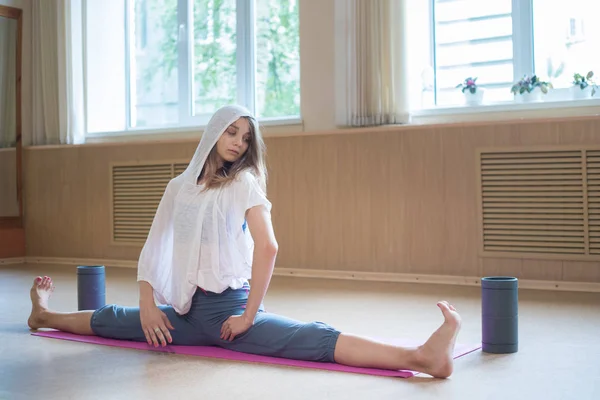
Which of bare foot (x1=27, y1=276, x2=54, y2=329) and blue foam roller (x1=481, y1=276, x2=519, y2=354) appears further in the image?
bare foot (x1=27, y1=276, x2=54, y2=329)

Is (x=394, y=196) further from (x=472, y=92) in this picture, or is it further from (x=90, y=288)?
(x=90, y=288)

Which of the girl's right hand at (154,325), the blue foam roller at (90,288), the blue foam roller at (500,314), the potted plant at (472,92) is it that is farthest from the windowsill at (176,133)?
the blue foam roller at (500,314)

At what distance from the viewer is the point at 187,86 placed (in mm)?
5602

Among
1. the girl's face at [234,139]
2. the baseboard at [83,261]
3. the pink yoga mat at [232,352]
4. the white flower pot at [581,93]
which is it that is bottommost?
the pink yoga mat at [232,352]

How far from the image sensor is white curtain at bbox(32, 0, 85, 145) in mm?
5773

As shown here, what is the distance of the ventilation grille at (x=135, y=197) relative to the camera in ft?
17.5

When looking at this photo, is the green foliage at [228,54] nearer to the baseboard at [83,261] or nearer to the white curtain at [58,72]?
the white curtain at [58,72]

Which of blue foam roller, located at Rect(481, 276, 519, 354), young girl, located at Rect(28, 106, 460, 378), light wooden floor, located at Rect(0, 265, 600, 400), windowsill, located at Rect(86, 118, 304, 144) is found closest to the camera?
light wooden floor, located at Rect(0, 265, 600, 400)

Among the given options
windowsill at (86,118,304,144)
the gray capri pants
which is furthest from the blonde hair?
windowsill at (86,118,304,144)

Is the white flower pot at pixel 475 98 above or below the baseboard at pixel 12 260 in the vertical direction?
above

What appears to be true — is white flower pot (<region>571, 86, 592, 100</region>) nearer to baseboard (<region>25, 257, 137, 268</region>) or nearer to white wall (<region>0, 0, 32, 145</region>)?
baseboard (<region>25, 257, 137, 268</region>)

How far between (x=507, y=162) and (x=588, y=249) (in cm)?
62

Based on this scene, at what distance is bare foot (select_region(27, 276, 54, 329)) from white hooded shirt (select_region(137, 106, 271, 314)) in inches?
22.3

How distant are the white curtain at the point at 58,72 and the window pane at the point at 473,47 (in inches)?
115
